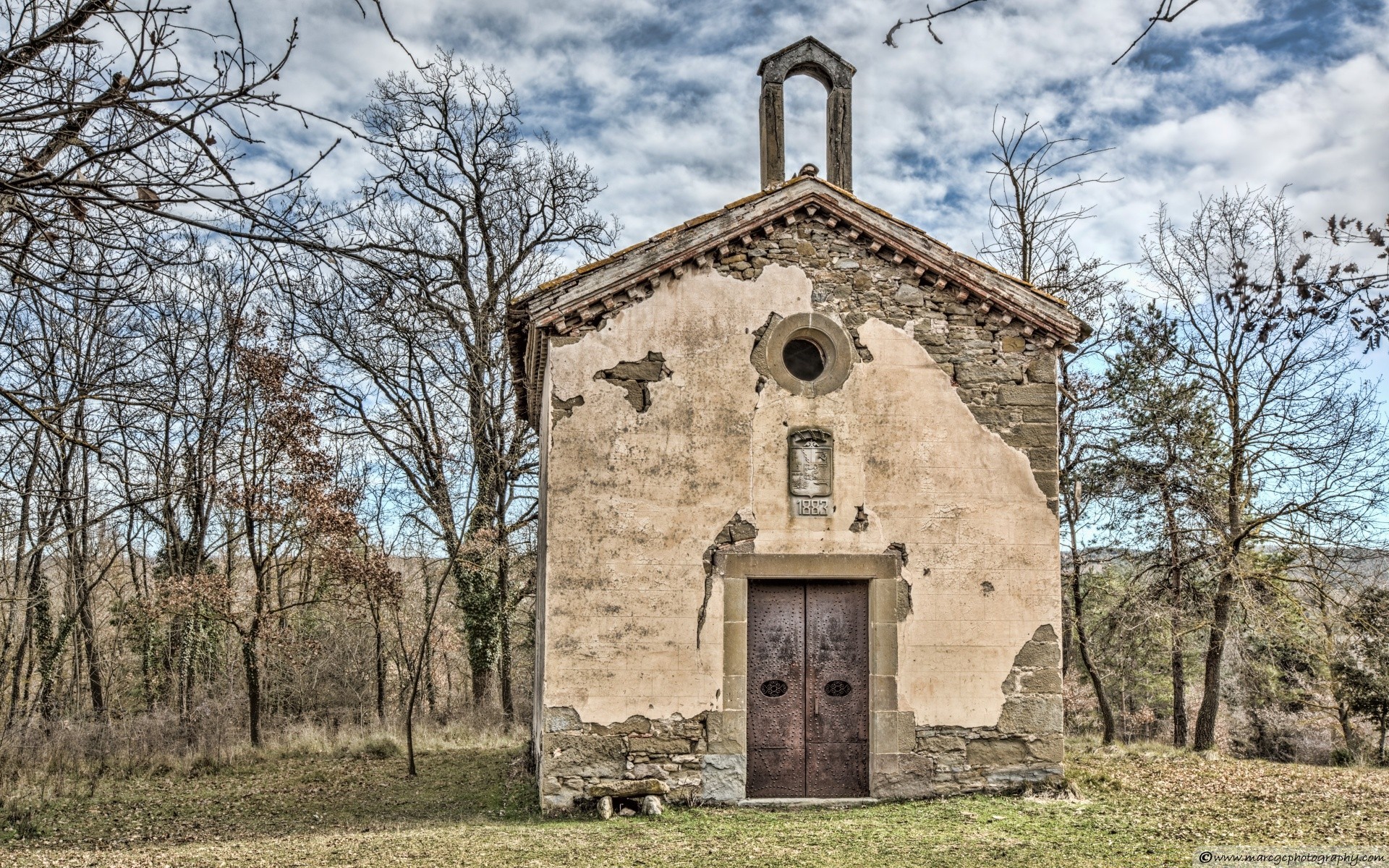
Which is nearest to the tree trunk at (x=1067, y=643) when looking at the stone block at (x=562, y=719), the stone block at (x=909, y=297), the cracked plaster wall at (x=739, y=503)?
the cracked plaster wall at (x=739, y=503)

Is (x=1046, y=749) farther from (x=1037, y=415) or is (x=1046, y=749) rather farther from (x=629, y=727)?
(x=629, y=727)

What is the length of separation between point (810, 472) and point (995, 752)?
3.30 metres

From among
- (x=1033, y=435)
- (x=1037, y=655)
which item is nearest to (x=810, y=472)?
(x=1033, y=435)

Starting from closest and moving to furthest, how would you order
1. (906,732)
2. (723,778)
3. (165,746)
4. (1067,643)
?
(723,778) < (906,732) < (165,746) < (1067,643)

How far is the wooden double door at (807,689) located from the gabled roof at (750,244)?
3254mm

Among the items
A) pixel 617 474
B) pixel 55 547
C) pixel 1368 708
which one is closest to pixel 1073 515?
pixel 1368 708

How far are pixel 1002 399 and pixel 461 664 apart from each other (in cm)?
1885

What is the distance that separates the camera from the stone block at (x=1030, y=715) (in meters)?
10.1

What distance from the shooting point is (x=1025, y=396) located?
1068cm

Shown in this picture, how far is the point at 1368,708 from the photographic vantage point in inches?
672

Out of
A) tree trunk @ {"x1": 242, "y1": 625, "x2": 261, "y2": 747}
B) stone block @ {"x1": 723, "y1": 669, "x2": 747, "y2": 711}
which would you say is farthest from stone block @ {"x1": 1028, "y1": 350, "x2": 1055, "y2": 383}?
tree trunk @ {"x1": 242, "y1": 625, "x2": 261, "y2": 747}

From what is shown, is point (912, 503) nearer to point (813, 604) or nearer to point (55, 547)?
point (813, 604)

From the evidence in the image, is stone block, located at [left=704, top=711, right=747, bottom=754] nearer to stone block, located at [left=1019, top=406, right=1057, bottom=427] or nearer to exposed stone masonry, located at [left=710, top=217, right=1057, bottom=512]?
exposed stone masonry, located at [left=710, top=217, right=1057, bottom=512]

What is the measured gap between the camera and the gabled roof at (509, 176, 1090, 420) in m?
10.3
